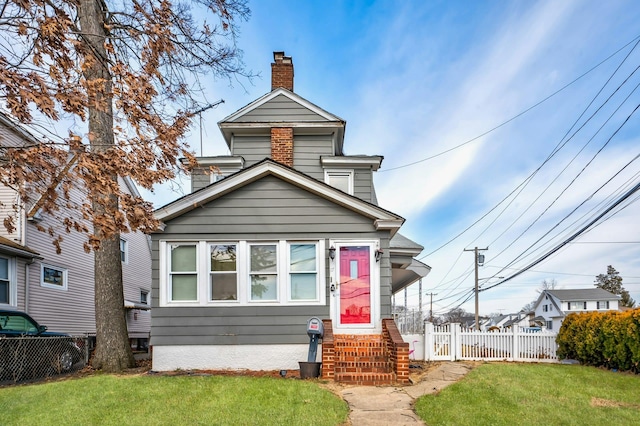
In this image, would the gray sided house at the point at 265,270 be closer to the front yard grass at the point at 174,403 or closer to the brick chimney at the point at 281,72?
the front yard grass at the point at 174,403

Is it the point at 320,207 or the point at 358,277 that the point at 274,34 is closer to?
the point at 320,207

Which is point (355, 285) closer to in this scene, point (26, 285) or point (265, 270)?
point (265, 270)

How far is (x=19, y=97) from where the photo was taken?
13.8ft

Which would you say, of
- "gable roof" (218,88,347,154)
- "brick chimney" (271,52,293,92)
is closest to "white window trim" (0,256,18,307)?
"gable roof" (218,88,347,154)

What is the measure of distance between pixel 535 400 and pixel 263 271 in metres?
→ 5.82

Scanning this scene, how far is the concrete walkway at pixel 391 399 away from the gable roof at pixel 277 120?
7.83 meters

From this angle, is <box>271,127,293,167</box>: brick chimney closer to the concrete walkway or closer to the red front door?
the red front door

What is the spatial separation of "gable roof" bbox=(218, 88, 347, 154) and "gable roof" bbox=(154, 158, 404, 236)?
3.72 m

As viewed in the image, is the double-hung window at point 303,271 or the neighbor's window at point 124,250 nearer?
the double-hung window at point 303,271

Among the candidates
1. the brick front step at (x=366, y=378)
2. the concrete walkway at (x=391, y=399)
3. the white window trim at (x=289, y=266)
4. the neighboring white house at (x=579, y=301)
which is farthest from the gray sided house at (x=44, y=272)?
the neighboring white house at (x=579, y=301)

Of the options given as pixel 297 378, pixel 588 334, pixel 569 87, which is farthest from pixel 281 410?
pixel 569 87

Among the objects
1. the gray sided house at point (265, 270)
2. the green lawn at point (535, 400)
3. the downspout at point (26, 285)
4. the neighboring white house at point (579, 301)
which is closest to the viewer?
the green lawn at point (535, 400)

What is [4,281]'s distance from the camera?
12945mm

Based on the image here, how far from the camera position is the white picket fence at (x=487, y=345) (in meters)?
10.9
